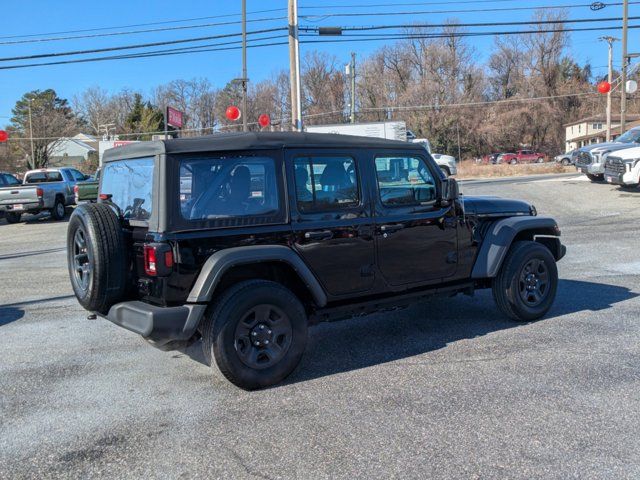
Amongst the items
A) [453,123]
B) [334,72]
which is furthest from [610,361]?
[334,72]

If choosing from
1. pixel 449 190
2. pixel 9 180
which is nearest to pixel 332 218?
pixel 449 190

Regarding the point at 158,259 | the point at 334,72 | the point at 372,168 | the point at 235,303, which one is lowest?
the point at 235,303

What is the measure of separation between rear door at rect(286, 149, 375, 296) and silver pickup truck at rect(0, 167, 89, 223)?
1747 cm

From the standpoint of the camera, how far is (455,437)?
3.65 m

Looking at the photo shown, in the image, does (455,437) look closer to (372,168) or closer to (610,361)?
(610,361)

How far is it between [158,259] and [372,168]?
6.75 ft

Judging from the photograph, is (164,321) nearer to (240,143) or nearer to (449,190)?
(240,143)

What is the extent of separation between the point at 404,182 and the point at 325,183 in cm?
88

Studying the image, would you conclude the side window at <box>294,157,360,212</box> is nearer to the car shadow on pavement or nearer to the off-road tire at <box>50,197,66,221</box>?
the car shadow on pavement

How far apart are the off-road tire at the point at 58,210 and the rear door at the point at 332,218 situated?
18.2 meters

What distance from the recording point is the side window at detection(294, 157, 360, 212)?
4789 mm

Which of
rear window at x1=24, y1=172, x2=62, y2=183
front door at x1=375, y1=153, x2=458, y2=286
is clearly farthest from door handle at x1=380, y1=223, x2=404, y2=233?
rear window at x1=24, y1=172, x2=62, y2=183

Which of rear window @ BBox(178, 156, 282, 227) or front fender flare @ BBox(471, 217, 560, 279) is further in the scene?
front fender flare @ BBox(471, 217, 560, 279)

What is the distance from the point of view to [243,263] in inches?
172
